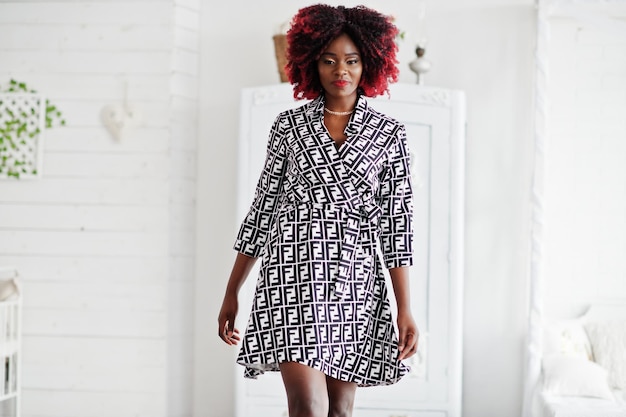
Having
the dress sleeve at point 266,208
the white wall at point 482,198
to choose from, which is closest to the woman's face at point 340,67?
the dress sleeve at point 266,208

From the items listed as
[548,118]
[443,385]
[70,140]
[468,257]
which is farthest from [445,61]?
[70,140]

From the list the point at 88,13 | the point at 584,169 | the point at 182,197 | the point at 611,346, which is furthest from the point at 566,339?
the point at 88,13

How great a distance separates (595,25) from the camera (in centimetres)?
375

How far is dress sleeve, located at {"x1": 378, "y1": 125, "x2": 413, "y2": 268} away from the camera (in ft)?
6.75

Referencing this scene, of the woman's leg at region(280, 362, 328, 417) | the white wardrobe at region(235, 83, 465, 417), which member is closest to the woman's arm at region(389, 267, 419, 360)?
the woman's leg at region(280, 362, 328, 417)

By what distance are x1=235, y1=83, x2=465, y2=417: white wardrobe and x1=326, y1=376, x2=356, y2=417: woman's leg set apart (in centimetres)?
156

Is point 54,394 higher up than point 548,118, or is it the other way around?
point 548,118

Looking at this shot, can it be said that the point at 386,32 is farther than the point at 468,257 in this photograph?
No

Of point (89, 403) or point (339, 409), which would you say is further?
point (89, 403)

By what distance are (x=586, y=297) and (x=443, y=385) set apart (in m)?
0.84

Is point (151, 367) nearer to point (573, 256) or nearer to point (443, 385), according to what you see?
point (443, 385)

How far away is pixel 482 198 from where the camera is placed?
402cm

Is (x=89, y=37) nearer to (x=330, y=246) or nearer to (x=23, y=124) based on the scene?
(x=23, y=124)

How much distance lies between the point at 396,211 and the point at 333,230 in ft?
0.57
